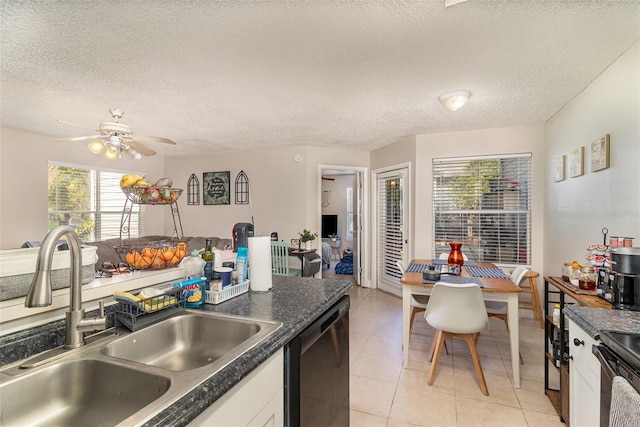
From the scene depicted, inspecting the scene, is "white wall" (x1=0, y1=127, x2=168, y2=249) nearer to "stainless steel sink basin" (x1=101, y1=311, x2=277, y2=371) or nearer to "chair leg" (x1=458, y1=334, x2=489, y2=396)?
"stainless steel sink basin" (x1=101, y1=311, x2=277, y2=371)

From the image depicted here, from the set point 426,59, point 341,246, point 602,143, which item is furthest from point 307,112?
point 341,246

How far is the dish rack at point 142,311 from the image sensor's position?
1062mm

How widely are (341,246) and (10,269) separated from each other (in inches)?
280

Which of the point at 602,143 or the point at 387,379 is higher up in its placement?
the point at 602,143

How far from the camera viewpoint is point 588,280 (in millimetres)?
1858

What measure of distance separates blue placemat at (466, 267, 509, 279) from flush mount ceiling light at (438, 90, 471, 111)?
1497 millimetres

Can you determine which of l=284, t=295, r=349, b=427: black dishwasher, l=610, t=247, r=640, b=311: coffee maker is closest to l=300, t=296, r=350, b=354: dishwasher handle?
l=284, t=295, r=349, b=427: black dishwasher

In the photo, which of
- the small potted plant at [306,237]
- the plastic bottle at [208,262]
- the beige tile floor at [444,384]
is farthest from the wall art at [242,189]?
the plastic bottle at [208,262]

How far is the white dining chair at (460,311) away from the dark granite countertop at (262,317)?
2.97 ft

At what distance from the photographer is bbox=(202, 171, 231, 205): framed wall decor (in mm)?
5398

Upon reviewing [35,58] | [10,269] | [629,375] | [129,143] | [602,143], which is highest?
[35,58]

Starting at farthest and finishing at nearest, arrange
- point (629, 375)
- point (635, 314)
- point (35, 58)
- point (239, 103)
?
point (239, 103)
point (35, 58)
point (635, 314)
point (629, 375)

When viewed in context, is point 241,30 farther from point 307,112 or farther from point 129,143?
point 129,143

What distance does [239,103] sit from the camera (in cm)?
293
